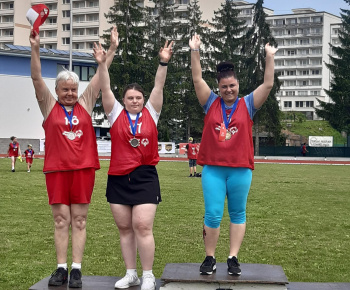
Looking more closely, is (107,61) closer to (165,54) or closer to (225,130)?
(165,54)

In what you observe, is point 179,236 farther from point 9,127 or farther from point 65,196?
point 9,127

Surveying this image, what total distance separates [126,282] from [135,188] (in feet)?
2.88

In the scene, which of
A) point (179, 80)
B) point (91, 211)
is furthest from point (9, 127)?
point (91, 211)

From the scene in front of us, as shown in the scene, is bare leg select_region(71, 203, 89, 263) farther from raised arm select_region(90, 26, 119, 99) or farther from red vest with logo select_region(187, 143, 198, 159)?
red vest with logo select_region(187, 143, 198, 159)

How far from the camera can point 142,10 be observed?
66.8 meters

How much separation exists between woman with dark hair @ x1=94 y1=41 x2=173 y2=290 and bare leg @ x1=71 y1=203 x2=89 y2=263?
281 mm

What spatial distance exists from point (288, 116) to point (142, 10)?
40161 mm

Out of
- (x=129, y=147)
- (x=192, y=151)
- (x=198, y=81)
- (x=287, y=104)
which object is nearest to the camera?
(x=129, y=147)

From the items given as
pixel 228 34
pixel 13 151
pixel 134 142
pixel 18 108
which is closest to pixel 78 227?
pixel 134 142

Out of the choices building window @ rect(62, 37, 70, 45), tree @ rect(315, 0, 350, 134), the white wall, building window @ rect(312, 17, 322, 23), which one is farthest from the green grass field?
building window @ rect(312, 17, 322, 23)

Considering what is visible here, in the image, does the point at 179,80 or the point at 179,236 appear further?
the point at 179,80

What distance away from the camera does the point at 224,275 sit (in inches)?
232

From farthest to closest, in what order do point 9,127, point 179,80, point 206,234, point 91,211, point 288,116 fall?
point 288,116
point 179,80
point 9,127
point 91,211
point 206,234

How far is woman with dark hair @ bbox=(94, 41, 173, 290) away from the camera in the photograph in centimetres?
579
